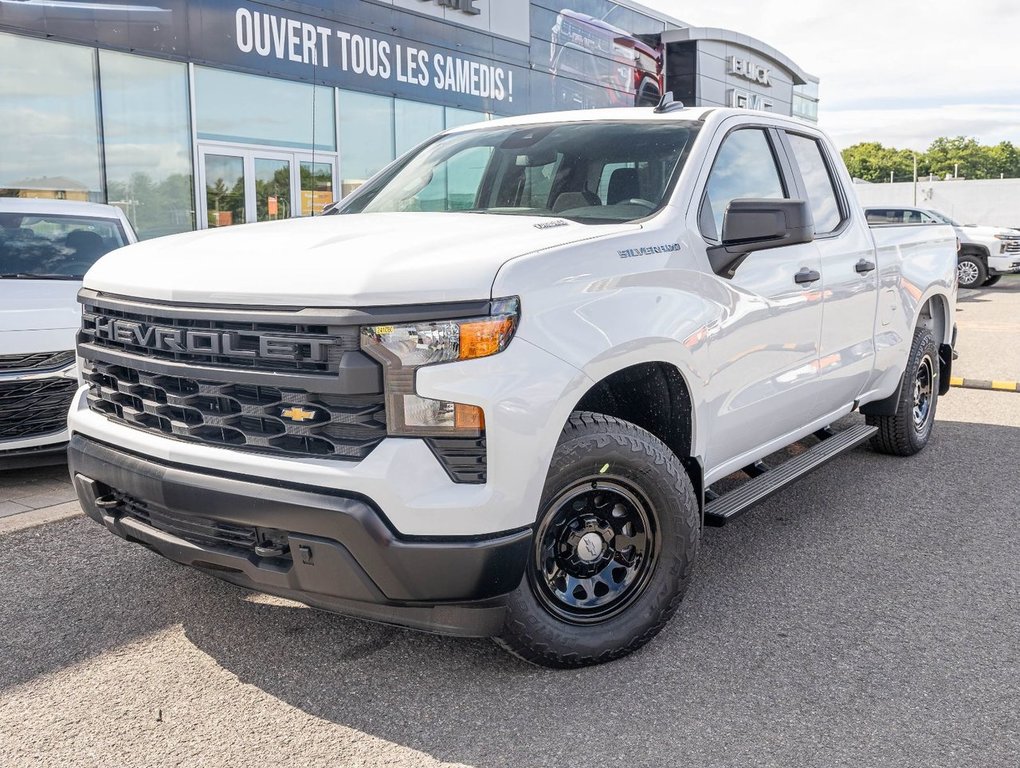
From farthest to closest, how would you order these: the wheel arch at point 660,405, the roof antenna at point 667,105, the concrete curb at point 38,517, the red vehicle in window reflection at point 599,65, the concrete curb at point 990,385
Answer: the red vehicle in window reflection at point 599,65, the concrete curb at point 990,385, the concrete curb at point 38,517, the roof antenna at point 667,105, the wheel arch at point 660,405

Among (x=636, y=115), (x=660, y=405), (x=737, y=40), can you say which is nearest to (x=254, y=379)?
(x=660, y=405)

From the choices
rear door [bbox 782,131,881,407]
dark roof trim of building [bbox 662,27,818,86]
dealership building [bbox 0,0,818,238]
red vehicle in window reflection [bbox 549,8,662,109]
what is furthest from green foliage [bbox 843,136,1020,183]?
rear door [bbox 782,131,881,407]

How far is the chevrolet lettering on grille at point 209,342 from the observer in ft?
8.96

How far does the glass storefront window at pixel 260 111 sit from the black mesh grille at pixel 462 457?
1115 cm

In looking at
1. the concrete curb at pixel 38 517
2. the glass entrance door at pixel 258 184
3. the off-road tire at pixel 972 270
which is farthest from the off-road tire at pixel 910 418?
the off-road tire at pixel 972 270

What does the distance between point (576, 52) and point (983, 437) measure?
17.2m

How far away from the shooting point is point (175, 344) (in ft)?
9.66

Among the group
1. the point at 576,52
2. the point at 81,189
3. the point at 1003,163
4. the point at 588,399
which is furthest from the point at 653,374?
the point at 1003,163

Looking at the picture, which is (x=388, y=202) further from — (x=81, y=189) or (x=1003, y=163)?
(x=1003, y=163)

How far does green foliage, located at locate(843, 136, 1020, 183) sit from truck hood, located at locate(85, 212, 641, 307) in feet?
471

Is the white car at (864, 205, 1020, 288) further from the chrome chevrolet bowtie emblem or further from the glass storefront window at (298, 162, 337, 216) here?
the chrome chevrolet bowtie emblem

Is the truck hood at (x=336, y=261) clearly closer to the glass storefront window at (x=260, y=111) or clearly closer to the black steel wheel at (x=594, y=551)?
the black steel wheel at (x=594, y=551)

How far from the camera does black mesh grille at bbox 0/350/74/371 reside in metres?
5.11

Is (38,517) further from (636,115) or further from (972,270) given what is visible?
(972,270)
